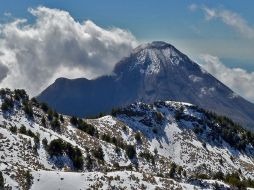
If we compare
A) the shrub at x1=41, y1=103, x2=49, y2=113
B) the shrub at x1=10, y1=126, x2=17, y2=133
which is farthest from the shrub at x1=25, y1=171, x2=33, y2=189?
the shrub at x1=41, y1=103, x2=49, y2=113

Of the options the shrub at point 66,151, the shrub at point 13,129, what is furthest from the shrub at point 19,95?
the shrub at point 66,151

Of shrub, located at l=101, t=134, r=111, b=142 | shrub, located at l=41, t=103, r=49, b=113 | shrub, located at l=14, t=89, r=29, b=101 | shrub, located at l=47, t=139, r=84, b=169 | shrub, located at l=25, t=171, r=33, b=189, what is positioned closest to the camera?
shrub, located at l=25, t=171, r=33, b=189

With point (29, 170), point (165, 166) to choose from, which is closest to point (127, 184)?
point (29, 170)

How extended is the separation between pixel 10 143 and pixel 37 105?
66111 mm

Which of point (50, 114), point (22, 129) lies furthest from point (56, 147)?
point (50, 114)

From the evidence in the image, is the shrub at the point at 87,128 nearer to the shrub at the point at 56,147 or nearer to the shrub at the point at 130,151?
the shrub at the point at 130,151

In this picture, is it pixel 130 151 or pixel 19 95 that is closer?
pixel 19 95

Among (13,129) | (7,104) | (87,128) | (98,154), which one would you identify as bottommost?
(98,154)

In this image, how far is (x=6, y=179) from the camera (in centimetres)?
9044

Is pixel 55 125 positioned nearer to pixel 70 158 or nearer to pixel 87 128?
pixel 87 128

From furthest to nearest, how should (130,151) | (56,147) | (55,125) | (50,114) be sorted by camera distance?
(130,151), (50,114), (55,125), (56,147)

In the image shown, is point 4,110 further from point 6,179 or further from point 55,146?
point 6,179

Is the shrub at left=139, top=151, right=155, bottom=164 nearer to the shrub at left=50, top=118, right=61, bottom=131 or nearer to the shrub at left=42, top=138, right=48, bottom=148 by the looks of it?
the shrub at left=50, top=118, right=61, bottom=131

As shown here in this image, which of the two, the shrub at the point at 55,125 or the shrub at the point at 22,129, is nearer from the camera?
the shrub at the point at 22,129
